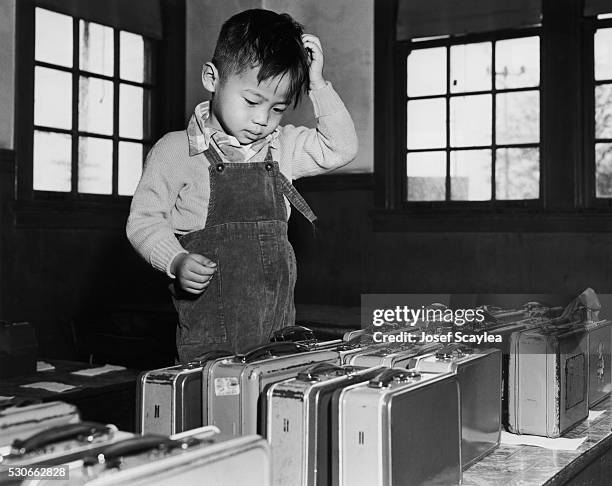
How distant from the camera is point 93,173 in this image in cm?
247

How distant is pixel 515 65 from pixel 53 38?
1.33 m

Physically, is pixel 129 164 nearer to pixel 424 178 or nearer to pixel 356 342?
pixel 424 178

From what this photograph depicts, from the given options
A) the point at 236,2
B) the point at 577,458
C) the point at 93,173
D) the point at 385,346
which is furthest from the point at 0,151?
the point at 577,458

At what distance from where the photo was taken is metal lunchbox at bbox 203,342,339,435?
70 centimetres

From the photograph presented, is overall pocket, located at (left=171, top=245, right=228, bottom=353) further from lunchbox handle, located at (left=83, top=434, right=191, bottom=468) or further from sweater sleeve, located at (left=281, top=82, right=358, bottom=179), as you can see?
lunchbox handle, located at (left=83, top=434, right=191, bottom=468)

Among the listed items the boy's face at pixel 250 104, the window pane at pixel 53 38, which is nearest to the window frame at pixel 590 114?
the boy's face at pixel 250 104

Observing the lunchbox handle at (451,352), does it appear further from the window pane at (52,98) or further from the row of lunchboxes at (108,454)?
the window pane at (52,98)

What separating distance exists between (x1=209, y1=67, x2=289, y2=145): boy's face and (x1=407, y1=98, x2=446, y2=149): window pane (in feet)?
3.37

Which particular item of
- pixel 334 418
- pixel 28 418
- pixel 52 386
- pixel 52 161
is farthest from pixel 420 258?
pixel 28 418

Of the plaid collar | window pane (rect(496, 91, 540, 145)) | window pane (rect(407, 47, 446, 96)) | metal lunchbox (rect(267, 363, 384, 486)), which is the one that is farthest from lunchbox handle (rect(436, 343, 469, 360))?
window pane (rect(407, 47, 446, 96))

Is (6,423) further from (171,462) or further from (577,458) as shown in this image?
(577,458)

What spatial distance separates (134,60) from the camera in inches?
100

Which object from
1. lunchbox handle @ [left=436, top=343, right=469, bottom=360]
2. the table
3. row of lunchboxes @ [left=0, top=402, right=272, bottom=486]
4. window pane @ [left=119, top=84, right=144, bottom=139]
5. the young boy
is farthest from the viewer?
window pane @ [left=119, top=84, right=144, bottom=139]

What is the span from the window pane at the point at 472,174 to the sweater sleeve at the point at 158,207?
1.07 meters
